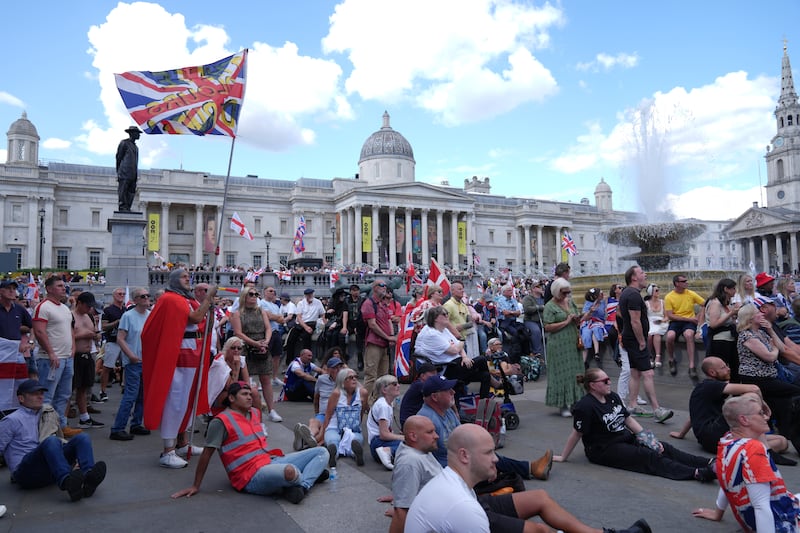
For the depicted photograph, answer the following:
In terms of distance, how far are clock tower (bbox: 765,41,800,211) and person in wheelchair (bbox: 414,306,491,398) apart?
307ft

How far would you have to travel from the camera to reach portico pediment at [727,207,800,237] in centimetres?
6962

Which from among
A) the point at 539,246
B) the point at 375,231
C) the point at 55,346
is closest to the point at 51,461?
the point at 55,346

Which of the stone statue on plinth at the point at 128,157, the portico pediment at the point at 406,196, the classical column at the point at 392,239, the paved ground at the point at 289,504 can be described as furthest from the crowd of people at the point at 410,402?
the classical column at the point at 392,239

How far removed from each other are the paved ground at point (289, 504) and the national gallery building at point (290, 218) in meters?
47.1

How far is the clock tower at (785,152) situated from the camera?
82438mm

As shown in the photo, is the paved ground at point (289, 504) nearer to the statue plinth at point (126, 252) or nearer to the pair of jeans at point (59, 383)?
the pair of jeans at point (59, 383)

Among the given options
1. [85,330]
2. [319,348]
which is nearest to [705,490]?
[85,330]

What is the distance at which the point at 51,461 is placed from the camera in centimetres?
A: 486

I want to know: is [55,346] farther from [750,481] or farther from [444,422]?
[750,481]

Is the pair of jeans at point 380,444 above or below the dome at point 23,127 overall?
below

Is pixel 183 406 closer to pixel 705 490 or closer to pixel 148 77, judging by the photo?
pixel 148 77

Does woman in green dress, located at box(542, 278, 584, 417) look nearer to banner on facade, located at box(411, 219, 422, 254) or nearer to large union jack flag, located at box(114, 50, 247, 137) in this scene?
large union jack flag, located at box(114, 50, 247, 137)

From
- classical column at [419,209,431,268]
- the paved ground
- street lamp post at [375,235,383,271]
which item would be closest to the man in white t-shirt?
the paved ground

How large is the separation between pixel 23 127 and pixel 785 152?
9717 centimetres
